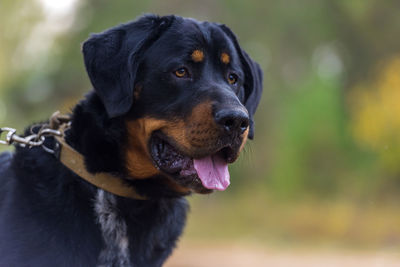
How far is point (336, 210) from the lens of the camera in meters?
14.2

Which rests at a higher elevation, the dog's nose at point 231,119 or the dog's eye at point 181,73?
the dog's eye at point 181,73

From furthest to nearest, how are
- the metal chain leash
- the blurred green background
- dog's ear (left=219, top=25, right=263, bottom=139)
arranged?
1. the blurred green background
2. dog's ear (left=219, top=25, right=263, bottom=139)
3. the metal chain leash

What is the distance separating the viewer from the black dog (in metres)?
3.08

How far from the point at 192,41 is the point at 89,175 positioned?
1066 millimetres

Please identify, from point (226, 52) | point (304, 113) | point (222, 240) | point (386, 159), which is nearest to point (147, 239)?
point (226, 52)

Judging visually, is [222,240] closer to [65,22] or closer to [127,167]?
[65,22]

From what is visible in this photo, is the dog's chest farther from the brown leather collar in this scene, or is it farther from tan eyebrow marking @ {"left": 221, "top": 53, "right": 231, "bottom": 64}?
tan eyebrow marking @ {"left": 221, "top": 53, "right": 231, "bottom": 64}

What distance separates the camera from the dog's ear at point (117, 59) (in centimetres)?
323

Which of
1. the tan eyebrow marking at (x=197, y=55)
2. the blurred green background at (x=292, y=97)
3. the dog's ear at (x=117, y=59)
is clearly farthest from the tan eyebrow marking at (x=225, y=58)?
the blurred green background at (x=292, y=97)

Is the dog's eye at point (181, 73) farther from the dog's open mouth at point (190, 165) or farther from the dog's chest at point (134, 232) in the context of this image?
the dog's chest at point (134, 232)

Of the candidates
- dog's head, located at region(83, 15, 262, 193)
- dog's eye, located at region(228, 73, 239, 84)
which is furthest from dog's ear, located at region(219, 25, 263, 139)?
dog's head, located at region(83, 15, 262, 193)

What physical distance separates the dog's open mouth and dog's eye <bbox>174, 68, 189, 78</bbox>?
426 mm

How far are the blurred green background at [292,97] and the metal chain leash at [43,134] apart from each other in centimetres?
1071

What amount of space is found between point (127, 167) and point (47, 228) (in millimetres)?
582
